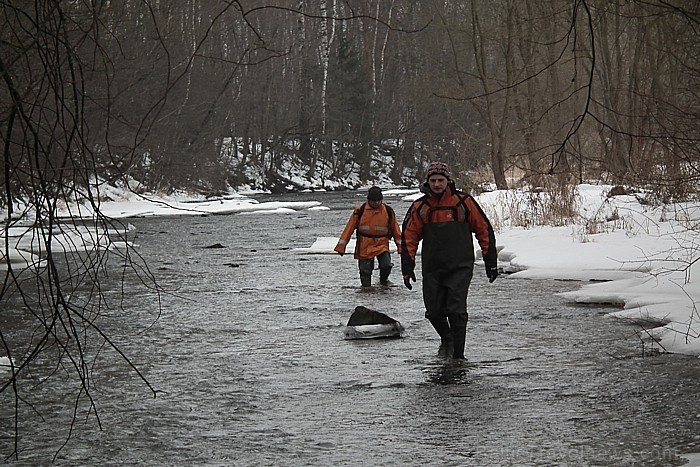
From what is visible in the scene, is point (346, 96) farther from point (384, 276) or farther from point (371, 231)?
point (371, 231)

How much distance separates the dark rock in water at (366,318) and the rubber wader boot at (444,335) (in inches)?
48.3

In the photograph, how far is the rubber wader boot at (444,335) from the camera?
359 inches

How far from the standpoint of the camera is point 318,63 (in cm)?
6209

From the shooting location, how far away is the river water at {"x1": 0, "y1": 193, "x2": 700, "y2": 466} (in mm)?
6035

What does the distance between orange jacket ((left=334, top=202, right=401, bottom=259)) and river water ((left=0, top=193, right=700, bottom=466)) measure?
1.32 metres

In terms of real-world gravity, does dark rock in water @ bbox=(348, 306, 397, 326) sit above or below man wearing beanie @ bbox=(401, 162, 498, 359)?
below

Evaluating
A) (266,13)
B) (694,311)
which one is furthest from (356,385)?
(266,13)

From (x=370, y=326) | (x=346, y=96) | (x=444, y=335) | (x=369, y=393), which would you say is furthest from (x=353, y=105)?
(x=369, y=393)

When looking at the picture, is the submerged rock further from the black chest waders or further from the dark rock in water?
the black chest waders

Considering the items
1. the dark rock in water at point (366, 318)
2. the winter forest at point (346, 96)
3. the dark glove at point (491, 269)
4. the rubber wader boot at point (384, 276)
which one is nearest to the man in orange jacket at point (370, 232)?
the rubber wader boot at point (384, 276)

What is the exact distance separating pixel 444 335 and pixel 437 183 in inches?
53.5

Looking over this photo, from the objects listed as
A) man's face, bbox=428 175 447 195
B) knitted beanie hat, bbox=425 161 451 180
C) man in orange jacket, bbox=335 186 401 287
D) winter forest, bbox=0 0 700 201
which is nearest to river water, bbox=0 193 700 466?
man in orange jacket, bbox=335 186 401 287

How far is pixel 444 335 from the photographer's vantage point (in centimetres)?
918

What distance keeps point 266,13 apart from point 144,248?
4022 centimetres
